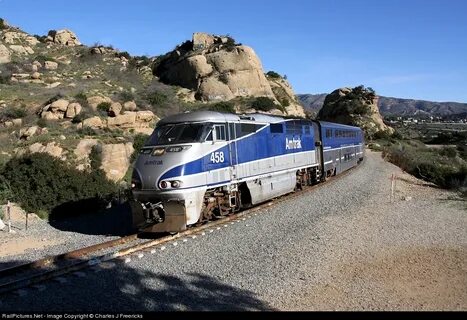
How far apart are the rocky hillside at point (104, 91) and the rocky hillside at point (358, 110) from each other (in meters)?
22.5

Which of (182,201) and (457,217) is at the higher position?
(182,201)

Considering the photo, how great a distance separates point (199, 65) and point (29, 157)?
1520 inches

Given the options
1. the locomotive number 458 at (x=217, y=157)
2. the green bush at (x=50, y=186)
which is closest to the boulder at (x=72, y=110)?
the green bush at (x=50, y=186)

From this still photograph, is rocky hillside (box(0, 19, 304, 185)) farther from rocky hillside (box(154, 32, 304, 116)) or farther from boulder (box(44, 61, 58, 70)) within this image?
Answer: rocky hillside (box(154, 32, 304, 116))

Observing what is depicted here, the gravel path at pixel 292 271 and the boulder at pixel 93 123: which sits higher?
the boulder at pixel 93 123

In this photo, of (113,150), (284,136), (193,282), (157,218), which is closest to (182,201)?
(157,218)

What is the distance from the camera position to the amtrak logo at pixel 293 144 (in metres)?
18.9

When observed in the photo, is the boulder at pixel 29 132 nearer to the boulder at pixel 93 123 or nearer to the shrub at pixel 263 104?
the boulder at pixel 93 123

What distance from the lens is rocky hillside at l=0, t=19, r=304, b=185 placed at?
25.5m

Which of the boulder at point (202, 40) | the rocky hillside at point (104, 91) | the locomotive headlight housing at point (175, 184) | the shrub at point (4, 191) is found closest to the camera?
Result: the locomotive headlight housing at point (175, 184)

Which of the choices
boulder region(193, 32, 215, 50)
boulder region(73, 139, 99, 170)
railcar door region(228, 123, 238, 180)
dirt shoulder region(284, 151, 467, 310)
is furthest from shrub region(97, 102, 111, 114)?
boulder region(193, 32, 215, 50)

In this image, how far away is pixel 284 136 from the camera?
18.7 m

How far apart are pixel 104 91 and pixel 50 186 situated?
2390 centimetres

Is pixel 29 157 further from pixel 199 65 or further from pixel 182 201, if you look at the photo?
pixel 199 65
